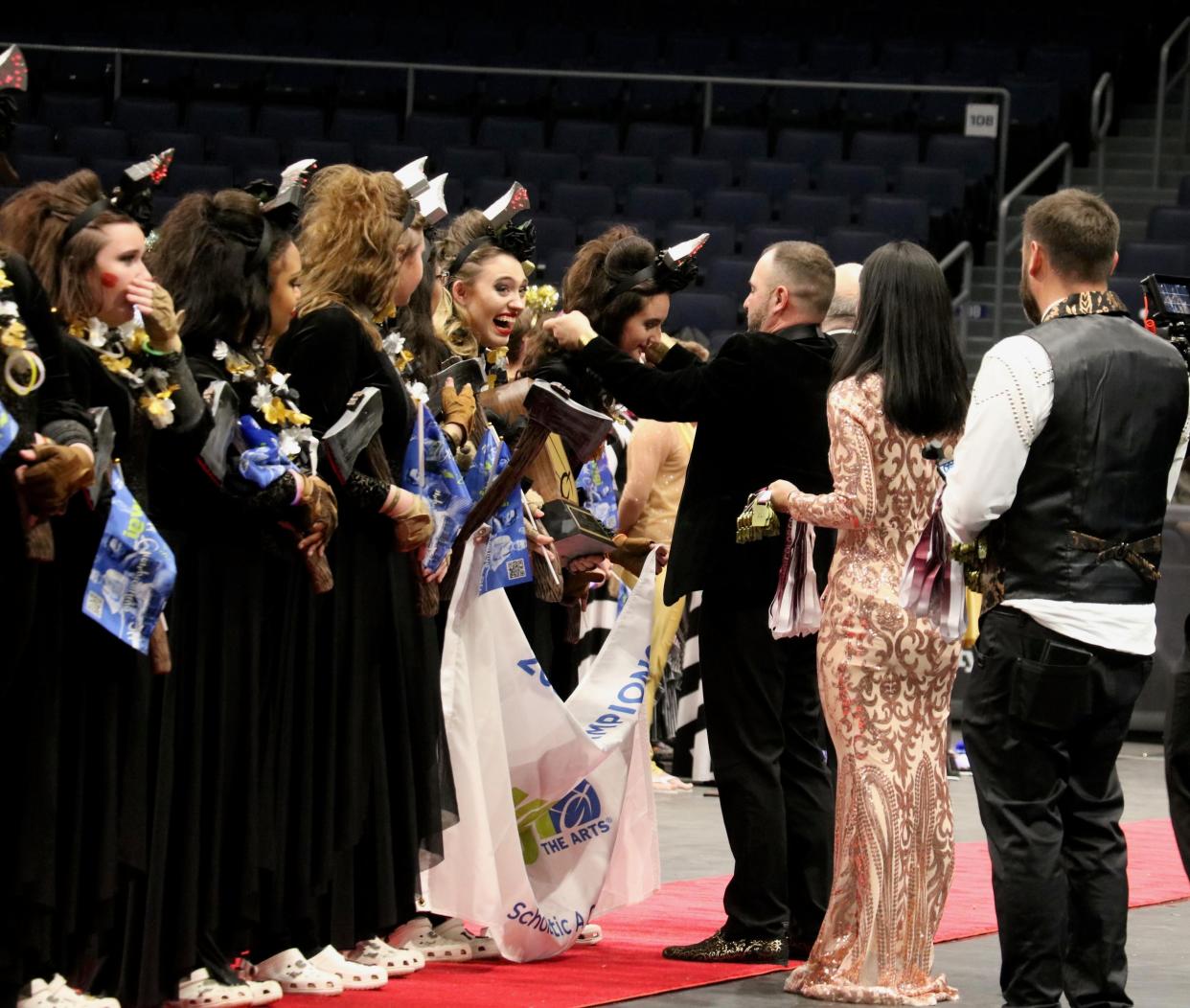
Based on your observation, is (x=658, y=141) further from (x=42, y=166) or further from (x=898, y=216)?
(x=42, y=166)

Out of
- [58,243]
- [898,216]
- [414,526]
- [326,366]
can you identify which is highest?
[898,216]

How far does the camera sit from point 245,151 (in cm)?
1295

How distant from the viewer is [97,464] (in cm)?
309

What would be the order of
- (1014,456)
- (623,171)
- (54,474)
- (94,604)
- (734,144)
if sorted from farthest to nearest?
(734,144), (623,171), (1014,456), (94,604), (54,474)

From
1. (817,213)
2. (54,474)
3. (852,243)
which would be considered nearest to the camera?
(54,474)

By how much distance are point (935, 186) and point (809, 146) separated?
3.43 feet

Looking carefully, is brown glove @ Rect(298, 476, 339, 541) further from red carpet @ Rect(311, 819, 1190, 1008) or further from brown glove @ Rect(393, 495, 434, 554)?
red carpet @ Rect(311, 819, 1190, 1008)

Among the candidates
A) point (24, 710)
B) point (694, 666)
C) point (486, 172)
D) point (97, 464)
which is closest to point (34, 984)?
point (24, 710)

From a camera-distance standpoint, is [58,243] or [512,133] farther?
[512,133]

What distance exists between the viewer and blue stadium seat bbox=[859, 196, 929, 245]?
12.3 metres

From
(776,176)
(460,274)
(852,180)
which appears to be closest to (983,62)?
(852,180)

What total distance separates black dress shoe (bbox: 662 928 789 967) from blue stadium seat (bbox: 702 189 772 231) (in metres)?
8.69

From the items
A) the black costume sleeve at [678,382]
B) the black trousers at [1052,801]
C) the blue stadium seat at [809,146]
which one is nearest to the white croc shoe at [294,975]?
the black trousers at [1052,801]

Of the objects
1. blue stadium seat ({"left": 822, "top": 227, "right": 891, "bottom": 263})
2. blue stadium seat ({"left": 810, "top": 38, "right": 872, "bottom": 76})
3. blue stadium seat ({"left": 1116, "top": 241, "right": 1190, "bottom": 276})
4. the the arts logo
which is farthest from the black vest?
blue stadium seat ({"left": 810, "top": 38, "right": 872, "bottom": 76})
